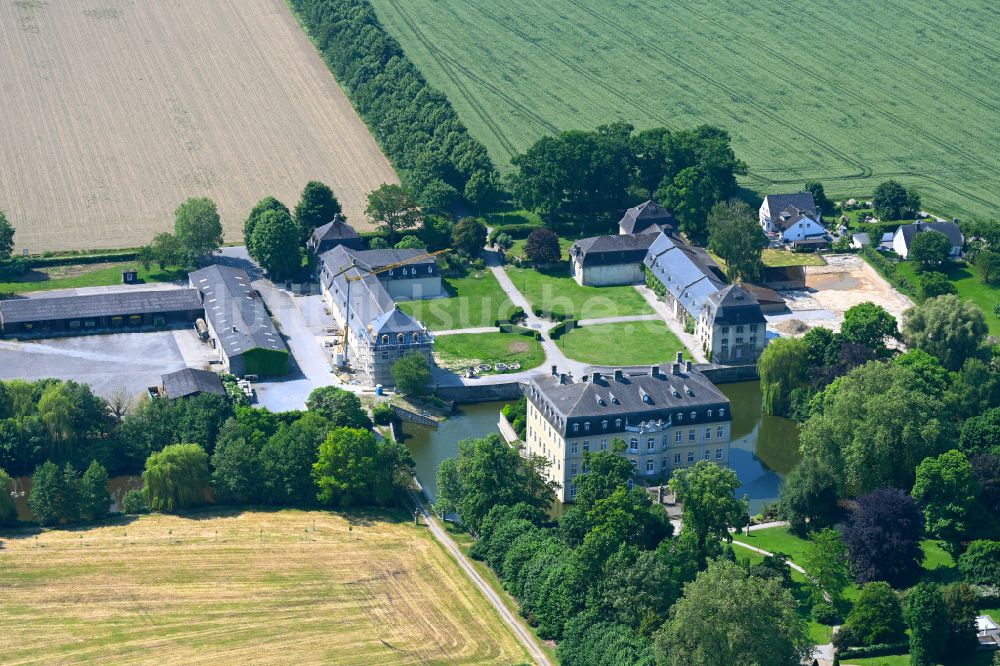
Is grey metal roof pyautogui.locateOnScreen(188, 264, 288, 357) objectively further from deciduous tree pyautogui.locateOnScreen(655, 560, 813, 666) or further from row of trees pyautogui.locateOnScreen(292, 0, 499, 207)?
deciduous tree pyautogui.locateOnScreen(655, 560, 813, 666)

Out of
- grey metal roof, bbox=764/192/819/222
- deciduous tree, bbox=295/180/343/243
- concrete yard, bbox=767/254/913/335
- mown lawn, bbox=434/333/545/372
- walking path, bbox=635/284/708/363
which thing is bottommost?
concrete yard, bbox=767/254/913/335

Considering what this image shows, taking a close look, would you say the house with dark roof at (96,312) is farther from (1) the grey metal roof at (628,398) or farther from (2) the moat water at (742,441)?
(1) the grey metal roof at (628,398)

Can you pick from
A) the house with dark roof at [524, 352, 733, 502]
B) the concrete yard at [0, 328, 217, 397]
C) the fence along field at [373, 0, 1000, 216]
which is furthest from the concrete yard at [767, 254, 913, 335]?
the concrete yard at [0, 328, 217, 397]

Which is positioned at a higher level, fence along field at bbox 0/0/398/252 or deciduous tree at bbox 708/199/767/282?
fence along field at bbox 0/0/398/252

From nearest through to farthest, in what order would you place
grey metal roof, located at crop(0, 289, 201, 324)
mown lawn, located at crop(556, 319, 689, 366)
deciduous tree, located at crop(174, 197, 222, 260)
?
mown lawn, located at crop(556, 319, 689, 366) < grey metal roof, located at crop(0, 289, 201, 324) < deciduous tree, located at crop(174, 197, 222, 260)

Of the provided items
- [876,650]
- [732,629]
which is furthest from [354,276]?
[876,650]

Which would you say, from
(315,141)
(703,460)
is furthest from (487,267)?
(703,460)
